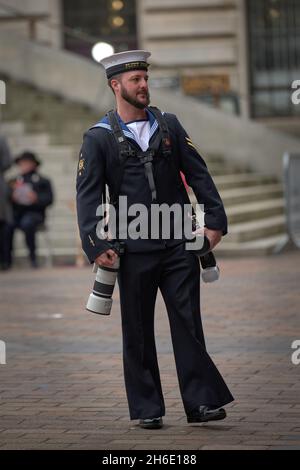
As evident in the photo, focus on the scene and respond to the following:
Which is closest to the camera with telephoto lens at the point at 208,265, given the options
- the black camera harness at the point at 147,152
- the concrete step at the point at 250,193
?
the black camera harness at the point at 147,152

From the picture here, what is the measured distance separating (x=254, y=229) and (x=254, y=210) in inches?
51.8

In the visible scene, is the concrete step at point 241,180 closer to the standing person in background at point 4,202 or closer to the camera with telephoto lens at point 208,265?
the standing person in background at point 4,202

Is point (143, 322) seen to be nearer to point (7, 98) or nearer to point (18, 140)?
point (18, 140)

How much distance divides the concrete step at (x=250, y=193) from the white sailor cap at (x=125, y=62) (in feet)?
41.9

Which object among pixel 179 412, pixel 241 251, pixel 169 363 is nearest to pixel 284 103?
pixel 241 251

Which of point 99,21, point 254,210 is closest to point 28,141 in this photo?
point 254,210

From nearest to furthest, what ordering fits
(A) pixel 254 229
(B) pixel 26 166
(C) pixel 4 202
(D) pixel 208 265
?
1. (D) pixel 208 265
2. (C) pixel 4 202
3. (B) pixel 26 166
4. (A) pixel 254 229

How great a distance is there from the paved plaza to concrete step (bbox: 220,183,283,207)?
5103 millimetres

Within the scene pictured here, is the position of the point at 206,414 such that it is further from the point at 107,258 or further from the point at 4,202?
the point at 4,202

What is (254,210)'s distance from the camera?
19844 mm

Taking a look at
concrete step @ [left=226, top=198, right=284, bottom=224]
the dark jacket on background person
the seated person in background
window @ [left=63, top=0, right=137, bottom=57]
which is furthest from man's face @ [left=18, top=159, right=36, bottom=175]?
window @ [left=63, top=0, right=137, bottom=57]

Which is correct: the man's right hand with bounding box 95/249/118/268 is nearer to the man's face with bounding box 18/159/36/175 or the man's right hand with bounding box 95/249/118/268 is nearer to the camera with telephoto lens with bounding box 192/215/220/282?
the camera with telephoto lens with bounding box 192/215/220/282

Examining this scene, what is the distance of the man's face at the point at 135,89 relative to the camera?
704 centimetres

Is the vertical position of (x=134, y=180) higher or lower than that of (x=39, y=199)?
higher
